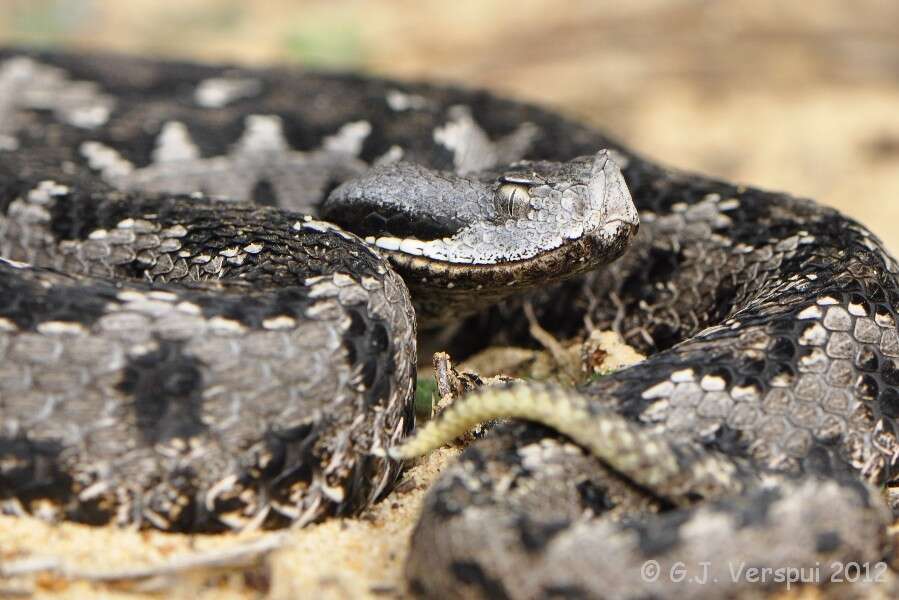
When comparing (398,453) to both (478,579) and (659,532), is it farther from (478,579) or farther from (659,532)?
(659,532)

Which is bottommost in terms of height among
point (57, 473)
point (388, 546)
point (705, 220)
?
point (388, 546)

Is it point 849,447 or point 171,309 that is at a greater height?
point 171,309

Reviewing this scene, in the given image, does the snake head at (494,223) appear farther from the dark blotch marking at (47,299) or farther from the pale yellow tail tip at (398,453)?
the dark blotch marking at (47,299)

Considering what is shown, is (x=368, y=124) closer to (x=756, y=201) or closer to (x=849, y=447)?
(x=756, y=201)

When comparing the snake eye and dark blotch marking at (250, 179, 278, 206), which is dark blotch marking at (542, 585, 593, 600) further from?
dark blotch marking at (250, 179, 278, 206)

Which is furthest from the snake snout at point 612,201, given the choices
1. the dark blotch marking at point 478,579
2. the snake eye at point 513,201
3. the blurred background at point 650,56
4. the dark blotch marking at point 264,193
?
the blurred background at point 650,56

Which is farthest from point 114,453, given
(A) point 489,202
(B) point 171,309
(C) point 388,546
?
(A) point 489,202

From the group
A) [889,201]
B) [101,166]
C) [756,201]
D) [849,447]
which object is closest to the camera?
[849,447]

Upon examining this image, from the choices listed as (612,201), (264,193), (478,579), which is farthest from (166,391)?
(264,193)
